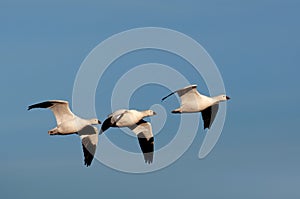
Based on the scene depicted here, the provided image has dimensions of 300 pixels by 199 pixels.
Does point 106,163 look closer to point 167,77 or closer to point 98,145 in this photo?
point 98,145

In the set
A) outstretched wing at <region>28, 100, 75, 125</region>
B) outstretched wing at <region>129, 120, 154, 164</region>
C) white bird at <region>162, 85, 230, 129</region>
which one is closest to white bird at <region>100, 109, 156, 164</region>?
outstretched wing at <region>129, 120, 154, 164</region>

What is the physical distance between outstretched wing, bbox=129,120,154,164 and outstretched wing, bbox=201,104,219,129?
313 cm

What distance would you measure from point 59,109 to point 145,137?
5838mm

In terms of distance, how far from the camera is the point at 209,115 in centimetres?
6694

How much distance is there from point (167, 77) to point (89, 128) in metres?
4.40

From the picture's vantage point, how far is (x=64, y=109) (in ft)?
212

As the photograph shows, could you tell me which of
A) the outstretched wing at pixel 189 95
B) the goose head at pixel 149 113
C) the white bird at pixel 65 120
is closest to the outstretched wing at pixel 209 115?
the outstretched wing at pixel 189 95

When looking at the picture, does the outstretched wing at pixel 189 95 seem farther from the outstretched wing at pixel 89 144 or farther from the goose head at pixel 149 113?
the outstretched wing at pixel 89 144

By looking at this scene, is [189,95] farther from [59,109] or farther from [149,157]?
[59,109]

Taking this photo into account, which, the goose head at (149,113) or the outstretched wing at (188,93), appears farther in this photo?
the goose head at (149,113)

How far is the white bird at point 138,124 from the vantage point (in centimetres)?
6412

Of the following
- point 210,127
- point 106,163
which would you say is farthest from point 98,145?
point 210,127

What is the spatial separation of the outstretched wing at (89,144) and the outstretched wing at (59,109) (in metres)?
2.92

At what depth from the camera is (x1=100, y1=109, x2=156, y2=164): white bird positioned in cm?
6412
